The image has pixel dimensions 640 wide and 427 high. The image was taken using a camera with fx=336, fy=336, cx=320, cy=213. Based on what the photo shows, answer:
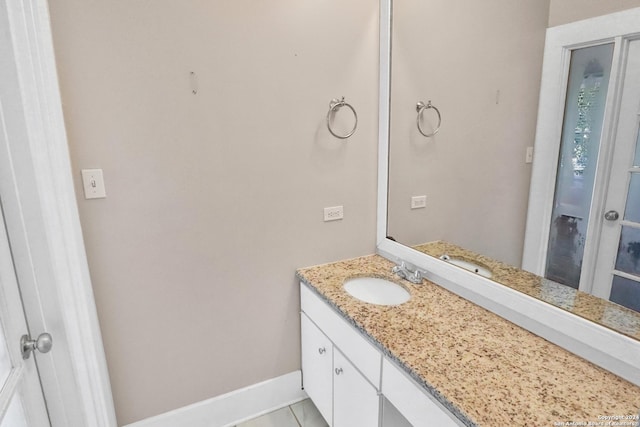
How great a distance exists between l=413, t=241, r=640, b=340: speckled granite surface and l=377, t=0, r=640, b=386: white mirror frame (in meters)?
0.02

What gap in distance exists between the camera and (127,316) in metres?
1.53

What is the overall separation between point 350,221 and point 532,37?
117 centimetres

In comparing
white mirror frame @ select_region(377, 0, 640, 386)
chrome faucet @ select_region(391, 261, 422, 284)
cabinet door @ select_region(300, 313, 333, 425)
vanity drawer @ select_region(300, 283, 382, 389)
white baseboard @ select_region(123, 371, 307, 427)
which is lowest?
white baseboard @ select_region(123, 371, 307, 427)

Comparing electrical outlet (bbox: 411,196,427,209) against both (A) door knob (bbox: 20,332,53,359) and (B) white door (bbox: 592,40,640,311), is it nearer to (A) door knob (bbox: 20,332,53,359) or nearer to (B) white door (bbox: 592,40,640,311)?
(B) white door (bbox: 592,40,640,311)

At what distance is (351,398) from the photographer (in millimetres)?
1451

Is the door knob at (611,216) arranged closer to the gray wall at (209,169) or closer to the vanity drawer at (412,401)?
the vanity drawer at (412,401)

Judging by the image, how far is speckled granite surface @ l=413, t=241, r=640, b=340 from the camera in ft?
3.36

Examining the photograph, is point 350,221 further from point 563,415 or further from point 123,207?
point 563,415

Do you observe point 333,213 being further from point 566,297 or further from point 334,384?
point 566,297

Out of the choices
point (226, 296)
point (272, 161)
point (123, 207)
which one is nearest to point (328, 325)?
point (226, 296)

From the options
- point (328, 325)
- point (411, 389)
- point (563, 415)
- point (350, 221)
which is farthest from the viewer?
point (350, 221)

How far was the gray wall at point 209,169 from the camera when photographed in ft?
4.44

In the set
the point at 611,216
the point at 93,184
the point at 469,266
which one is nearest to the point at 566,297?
the point at 611,216

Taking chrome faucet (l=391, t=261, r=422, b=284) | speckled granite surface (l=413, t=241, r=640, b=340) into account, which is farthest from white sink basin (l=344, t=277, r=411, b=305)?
speckled granite surface (l=413, t=241, r=640, b=340)
